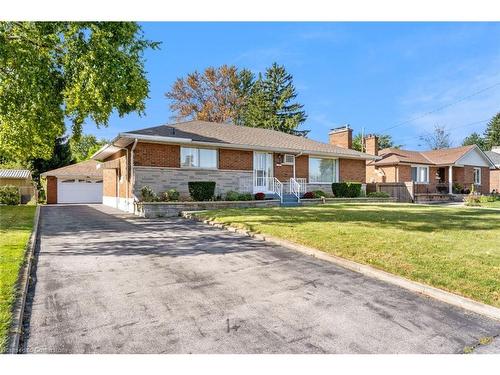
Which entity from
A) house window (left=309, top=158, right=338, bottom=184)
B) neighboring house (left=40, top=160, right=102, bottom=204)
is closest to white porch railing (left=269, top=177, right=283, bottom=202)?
house window (left=309, top=158, right=338, bottom=184)

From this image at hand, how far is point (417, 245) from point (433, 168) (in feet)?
91.1

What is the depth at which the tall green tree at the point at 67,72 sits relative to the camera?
8.96m

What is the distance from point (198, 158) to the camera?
1653 centimetres

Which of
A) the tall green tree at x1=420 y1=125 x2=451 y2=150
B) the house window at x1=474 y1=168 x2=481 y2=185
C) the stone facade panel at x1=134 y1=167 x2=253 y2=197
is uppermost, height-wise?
the tall green tree at x1=420 y1=125 x2=451 y2=150

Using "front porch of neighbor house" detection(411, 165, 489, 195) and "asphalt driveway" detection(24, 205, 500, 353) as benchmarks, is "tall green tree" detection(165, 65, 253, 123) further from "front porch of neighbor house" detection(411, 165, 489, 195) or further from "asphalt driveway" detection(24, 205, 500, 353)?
"asphalt driveway" detection(24, 205, 500, 353)

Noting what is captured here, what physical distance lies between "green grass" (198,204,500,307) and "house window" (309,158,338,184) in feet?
33.8

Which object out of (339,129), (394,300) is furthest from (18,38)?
(339,129)

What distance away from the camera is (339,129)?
25328 millimetres

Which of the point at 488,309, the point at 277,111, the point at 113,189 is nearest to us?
the point at 488,309

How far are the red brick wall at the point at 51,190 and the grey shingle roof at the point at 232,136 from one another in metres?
14.3

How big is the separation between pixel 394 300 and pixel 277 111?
43.0m

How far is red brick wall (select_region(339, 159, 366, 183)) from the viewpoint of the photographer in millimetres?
21758
